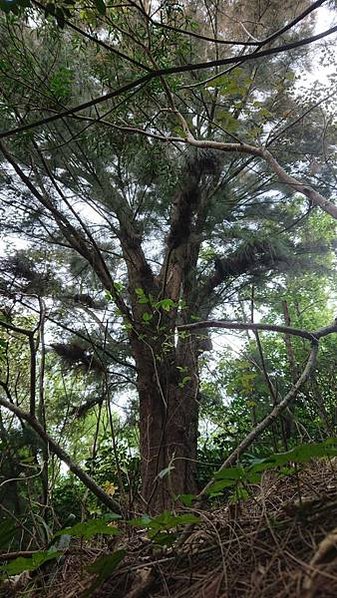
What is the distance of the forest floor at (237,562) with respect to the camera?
0.56 m

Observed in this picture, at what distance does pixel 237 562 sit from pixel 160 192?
13.0 ft

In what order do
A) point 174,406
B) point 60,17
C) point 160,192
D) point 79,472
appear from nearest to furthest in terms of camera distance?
point 60,17 → point 79,472 → point 174,406 → point 160,192

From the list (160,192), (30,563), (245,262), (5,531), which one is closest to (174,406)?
(245,262)

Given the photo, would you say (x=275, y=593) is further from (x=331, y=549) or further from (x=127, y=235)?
(x=127, y=235)

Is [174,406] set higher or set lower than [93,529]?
higher

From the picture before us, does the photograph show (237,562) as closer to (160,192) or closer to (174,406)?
(174,406)

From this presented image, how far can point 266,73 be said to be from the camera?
4.54m

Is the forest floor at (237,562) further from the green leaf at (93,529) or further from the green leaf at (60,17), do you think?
the green leaf at (60,17)

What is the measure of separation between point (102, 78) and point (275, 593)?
3.58 metres

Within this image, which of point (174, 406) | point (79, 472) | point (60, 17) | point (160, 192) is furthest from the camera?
point (160, 192)

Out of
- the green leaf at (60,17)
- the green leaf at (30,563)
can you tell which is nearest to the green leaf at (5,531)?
the green leaf at (30,563)

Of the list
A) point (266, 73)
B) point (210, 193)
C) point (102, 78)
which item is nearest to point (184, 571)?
point (102, 78)

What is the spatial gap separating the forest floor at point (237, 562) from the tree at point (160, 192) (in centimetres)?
193

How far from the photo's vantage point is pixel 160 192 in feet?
14.2
